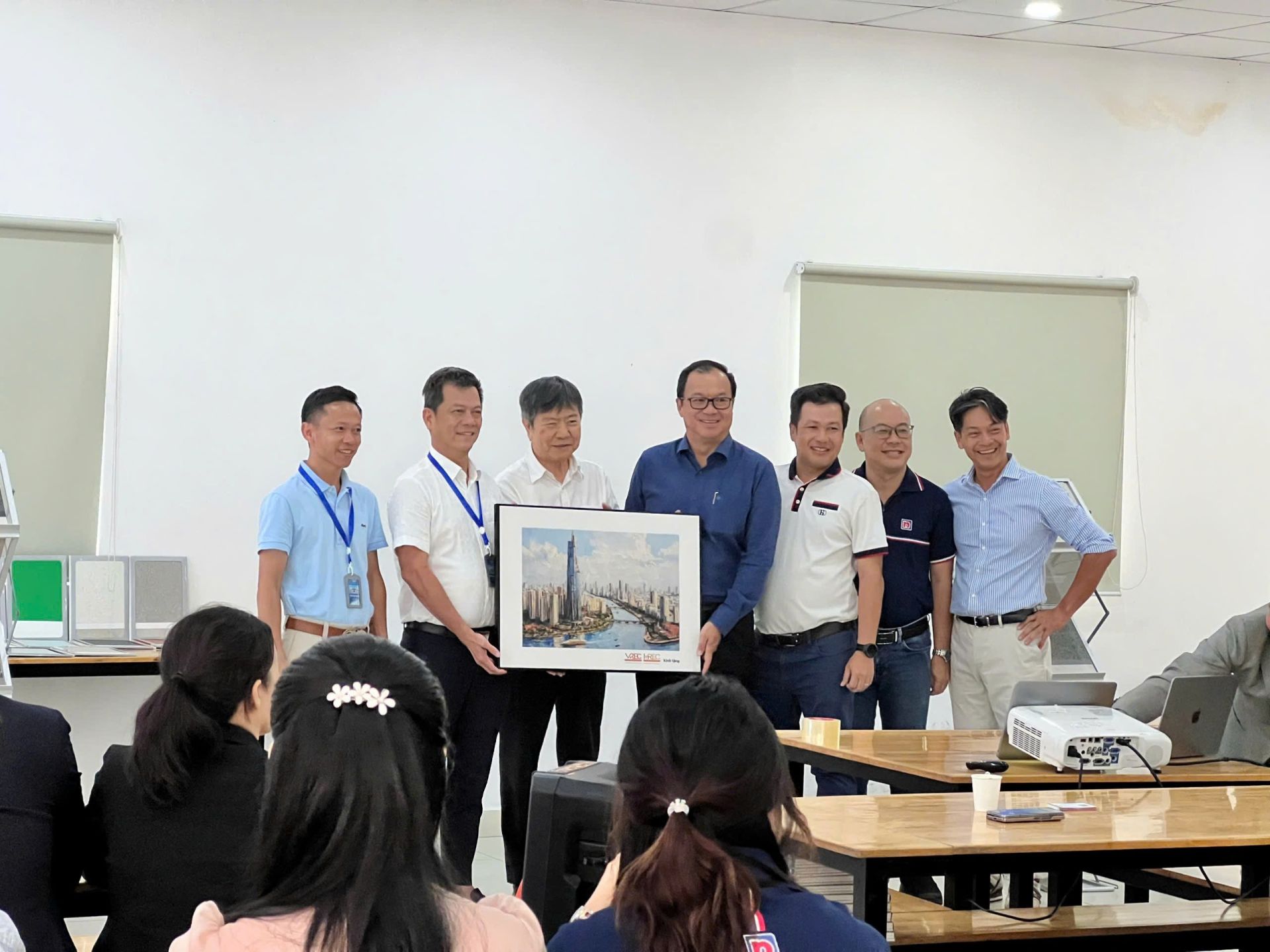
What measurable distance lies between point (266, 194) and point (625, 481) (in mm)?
1939

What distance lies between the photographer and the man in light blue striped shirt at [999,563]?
5152 mm

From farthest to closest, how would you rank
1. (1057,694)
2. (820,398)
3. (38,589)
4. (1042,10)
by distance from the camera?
(1042,10), (38,589), (820,398), (1057,694)

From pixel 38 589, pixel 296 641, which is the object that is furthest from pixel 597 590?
pixel 38 589

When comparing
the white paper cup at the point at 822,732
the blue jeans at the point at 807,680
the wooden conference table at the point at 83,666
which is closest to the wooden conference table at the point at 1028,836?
the white paper cup at the point at 822,732

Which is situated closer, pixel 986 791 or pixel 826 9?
pixel 986 791

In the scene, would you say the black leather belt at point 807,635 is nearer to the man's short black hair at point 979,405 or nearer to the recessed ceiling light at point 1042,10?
the man's short black hair at point 979,405

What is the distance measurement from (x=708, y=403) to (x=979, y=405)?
1102mm

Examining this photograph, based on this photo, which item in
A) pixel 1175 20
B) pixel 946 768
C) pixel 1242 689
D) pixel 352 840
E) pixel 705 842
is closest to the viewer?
pixel 352 840

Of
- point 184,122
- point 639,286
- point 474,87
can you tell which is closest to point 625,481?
point 639,286

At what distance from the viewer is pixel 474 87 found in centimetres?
604

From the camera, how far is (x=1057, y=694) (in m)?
3.94

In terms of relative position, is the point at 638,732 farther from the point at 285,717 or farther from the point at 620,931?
the point at 285,717

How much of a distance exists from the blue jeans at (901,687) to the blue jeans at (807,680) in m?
0.20

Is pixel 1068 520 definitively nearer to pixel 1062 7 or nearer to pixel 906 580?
pixel 906 580
